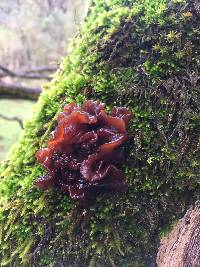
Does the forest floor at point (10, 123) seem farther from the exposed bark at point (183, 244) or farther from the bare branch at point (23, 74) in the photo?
the exposed bark at point (183, 244)

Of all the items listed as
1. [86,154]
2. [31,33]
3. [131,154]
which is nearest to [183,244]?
[131,154]

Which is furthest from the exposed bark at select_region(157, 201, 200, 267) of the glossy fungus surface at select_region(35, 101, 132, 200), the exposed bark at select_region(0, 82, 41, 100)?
the exposed bark at select_region(0, 82, 41, 100)

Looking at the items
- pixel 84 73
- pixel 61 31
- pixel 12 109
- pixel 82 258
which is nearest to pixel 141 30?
pixel 84 73

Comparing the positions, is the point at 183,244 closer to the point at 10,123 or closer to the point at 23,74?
the point at 23,74

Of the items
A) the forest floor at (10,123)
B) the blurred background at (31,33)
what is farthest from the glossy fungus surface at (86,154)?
the blurred background at (31,33)

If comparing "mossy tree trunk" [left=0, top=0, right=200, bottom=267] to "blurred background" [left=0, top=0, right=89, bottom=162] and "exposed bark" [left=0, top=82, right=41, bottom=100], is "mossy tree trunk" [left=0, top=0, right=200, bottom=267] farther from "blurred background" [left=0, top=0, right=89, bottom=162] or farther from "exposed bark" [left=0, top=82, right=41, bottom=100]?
"blurred background" [left=0, top=0, right=89, bottom=162]

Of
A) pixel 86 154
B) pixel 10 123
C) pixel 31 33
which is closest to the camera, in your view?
pixel 86 154

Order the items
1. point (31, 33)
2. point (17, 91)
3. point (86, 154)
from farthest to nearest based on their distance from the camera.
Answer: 1. point (31, 33)
2. point (17, 91)
3. point (86, 154)

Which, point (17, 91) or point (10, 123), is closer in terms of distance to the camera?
point (17, 91)
